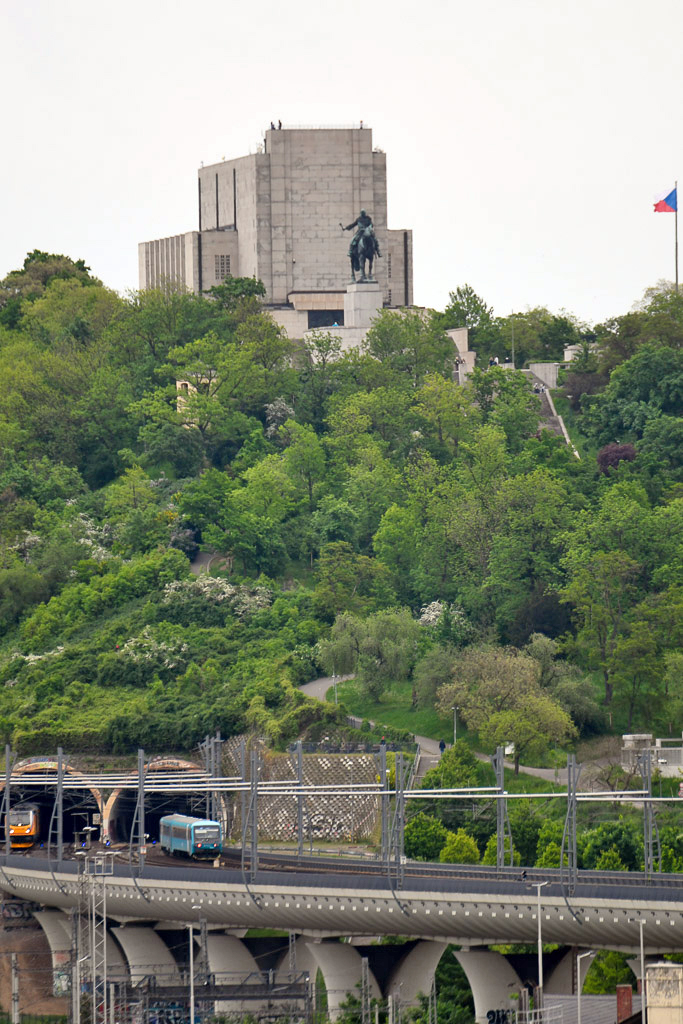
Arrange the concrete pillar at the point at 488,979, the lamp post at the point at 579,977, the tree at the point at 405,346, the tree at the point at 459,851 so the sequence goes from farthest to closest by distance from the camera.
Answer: the tree at the point at 405,346 → the tree at the point at 459,851 → the concrete pillar at the point at 488,979 → the lamp post at the point at 579,977

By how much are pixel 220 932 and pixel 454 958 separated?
8.93 meters

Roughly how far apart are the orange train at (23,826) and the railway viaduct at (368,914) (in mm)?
9488

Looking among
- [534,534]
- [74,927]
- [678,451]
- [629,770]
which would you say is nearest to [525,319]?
[678,451]

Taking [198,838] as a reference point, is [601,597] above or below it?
above

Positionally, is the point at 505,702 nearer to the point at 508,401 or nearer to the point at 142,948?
the point at 142,948

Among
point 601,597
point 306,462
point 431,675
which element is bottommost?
point 431,675

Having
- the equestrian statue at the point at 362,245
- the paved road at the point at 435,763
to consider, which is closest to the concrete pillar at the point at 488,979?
the paved road at the point at 435,763

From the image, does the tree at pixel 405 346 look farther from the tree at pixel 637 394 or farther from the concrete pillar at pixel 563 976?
the concrete pillar at pixel 563 976

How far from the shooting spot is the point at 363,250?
16038 centimetres

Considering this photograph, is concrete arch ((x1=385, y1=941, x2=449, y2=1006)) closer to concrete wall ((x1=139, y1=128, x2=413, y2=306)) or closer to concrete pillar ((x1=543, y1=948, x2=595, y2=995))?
concrete pillar ((x1=543, y1=948, x2=595, y2=995))

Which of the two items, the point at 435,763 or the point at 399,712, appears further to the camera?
the point at 399,712

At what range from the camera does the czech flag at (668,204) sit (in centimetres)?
15062

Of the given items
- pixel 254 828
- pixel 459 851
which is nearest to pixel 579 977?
pixel 254 828

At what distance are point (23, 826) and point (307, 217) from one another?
6889cm
